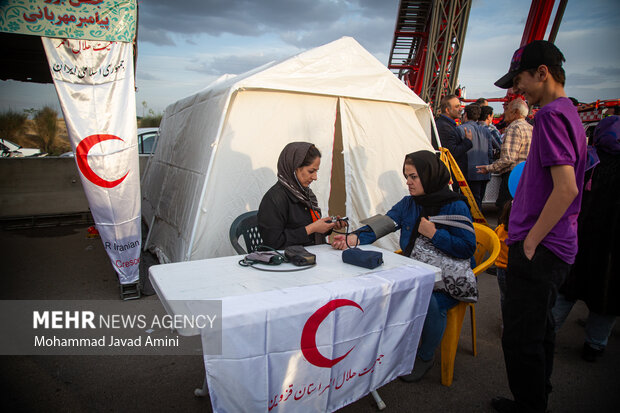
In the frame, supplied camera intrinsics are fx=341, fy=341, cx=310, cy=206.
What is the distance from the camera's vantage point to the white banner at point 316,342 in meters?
1.31

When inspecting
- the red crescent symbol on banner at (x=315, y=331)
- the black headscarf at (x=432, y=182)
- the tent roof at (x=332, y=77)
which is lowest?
the red crescent symbol on banner at (x=315, y=331)

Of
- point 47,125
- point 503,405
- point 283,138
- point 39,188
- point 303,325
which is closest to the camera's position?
point 303,325

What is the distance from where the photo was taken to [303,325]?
1.42m

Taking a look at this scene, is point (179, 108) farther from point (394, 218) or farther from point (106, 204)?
point (394, 218)

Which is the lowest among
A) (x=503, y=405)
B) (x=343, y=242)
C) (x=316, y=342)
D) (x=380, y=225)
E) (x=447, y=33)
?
(x=503, y=405)

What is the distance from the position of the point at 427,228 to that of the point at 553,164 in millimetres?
745

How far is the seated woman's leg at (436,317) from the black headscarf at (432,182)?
53 cm

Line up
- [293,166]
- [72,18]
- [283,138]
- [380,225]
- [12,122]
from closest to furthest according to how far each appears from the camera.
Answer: [380,225], [293,166], [72,18], [283,138], [12,122]

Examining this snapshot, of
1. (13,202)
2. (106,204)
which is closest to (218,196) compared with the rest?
(106,204)

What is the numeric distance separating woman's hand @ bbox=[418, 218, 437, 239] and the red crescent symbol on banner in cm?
75

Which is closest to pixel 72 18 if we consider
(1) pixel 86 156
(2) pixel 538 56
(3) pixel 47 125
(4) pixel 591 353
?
(1) pixel 86 156

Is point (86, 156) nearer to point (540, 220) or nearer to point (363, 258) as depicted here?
point (363, 258)

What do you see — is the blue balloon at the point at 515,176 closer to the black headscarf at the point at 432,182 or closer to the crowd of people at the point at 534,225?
the crowd of people at the point at 534,225

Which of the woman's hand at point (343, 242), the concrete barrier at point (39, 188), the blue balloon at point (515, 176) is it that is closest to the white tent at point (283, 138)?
the blue balloon at point (515, 176)
